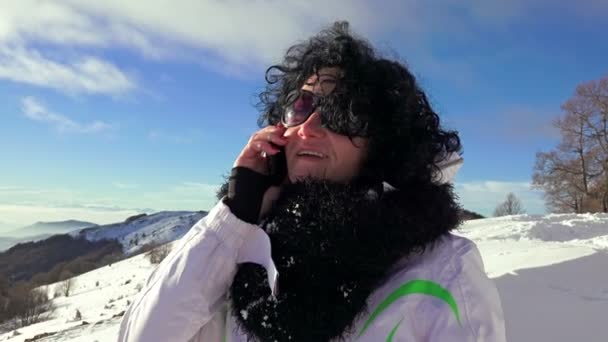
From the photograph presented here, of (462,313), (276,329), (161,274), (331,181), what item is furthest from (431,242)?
(161,274)

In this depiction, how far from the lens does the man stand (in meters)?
1.27

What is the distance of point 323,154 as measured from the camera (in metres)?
1.61

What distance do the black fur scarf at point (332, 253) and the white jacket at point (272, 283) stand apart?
0.05 m

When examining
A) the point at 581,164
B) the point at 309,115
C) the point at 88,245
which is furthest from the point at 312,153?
the point at 88,245

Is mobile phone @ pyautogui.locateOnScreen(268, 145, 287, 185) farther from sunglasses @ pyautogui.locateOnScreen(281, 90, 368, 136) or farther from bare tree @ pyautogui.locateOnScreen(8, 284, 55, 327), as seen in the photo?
bare tree @ pyautogui.locateOnScreen(8, 284, 55, 327)

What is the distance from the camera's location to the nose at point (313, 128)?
5.31 ft

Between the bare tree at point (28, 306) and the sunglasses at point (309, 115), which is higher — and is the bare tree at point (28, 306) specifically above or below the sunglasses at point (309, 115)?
below

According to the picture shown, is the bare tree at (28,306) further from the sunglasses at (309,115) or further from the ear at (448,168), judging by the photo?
the ear at (448,168)

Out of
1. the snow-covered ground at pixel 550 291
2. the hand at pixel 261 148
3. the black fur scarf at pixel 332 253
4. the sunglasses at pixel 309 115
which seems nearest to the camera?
the black fur scarf at pixel 332 253

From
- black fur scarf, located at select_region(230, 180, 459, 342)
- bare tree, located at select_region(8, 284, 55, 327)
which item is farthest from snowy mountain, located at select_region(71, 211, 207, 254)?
black fur scarf, located at select_region(230, 180, 459, 342)

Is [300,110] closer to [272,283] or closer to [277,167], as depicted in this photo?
[277,167]

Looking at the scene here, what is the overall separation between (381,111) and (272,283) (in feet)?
2.37

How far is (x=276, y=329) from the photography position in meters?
1.38

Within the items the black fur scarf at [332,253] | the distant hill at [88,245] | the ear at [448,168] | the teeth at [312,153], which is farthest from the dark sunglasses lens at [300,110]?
the distant hill at [88,245]
